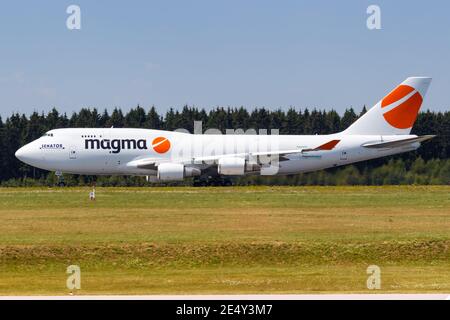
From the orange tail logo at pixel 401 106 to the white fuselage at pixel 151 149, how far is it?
1966 millimetres

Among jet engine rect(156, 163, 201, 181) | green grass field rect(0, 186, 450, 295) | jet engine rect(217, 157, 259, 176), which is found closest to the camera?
green grass field rect(0, 186, 450, 295)

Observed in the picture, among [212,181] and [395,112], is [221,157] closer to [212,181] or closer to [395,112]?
[212,181]

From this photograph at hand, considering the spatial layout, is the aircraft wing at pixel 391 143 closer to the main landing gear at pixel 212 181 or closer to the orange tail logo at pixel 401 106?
the orange tail logo at pixel 401 106

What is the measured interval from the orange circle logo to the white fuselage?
0.09m

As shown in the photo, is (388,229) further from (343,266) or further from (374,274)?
(374,274)

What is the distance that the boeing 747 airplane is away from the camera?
2269 inches

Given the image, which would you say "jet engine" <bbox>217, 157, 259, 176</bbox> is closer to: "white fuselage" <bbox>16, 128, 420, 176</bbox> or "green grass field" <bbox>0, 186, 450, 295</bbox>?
"white fuselage" <bbox>16, 128, 420, 176</bbox>

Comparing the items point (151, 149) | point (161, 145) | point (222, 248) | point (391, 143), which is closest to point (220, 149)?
point (161, 145)

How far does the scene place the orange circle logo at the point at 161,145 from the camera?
192ft

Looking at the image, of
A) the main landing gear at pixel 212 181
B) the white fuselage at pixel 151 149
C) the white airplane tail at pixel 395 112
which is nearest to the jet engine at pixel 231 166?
the white fuselage at pixel 151 149

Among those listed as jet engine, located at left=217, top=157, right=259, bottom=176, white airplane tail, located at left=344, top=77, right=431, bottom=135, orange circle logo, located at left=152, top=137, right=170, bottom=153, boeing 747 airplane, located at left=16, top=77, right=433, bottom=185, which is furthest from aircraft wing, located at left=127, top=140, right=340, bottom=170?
white airplane tail, located at left=344, top=77, right=431, bottom=135

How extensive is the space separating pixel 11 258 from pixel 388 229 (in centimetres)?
1294

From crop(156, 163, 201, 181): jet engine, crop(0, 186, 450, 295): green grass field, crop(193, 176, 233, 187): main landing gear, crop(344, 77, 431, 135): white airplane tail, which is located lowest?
crop(0, 186, 450, 295): green grass field

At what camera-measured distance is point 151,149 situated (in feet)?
192
